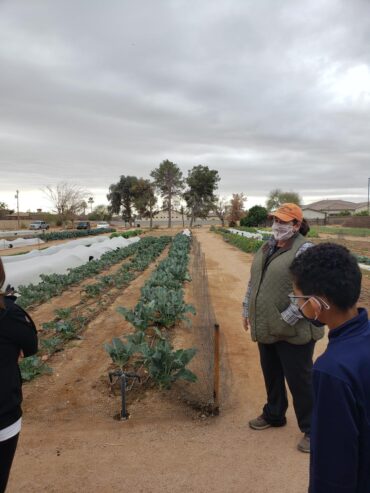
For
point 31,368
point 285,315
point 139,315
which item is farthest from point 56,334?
point 285,315

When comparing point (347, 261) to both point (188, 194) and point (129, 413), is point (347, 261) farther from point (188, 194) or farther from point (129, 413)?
point (188, 194)

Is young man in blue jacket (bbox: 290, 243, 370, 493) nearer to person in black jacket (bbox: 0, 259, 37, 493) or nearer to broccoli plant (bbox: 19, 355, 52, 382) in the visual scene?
person in black jacket (bbox: 0, 259, 37, 493)

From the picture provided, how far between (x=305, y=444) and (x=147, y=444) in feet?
4.10

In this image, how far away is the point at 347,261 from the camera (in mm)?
1406

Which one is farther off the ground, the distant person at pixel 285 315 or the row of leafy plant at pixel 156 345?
the distant person at pixel 285 315

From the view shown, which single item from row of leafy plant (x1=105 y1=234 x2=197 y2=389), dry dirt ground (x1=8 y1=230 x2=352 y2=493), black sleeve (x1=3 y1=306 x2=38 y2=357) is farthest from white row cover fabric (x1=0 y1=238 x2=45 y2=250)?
black sleeve (x1=3 y1=306 x2=38 y2=357)

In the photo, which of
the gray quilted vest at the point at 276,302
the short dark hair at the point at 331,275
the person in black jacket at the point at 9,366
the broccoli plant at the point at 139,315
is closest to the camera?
the short dark hair at the point at 331,275

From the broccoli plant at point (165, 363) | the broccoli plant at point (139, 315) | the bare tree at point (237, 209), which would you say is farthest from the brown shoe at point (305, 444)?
the bare tree at point (237, 209)

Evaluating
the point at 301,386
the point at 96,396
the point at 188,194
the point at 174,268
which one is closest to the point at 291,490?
the point at 301,386

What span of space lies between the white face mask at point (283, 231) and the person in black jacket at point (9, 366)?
1895 millimetres

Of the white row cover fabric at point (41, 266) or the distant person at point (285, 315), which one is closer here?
the distant person at point (285, 315)

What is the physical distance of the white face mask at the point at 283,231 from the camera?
2939 millimetres

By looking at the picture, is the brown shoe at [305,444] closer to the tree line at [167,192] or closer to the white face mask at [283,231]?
the white face mask at [283,231]

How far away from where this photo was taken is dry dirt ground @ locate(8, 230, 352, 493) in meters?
2.72
